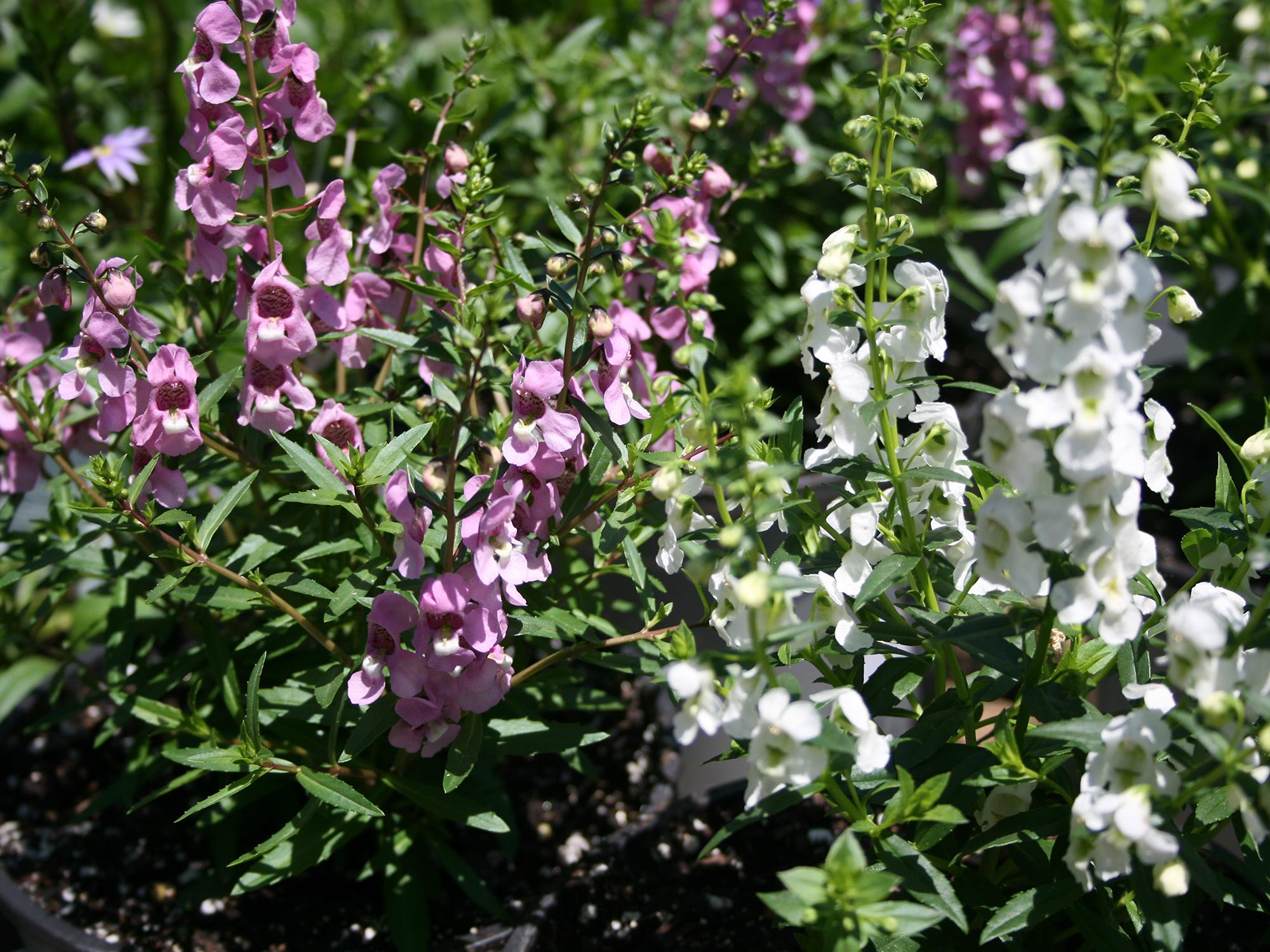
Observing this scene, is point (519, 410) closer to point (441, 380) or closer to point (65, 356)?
point (441, 380)

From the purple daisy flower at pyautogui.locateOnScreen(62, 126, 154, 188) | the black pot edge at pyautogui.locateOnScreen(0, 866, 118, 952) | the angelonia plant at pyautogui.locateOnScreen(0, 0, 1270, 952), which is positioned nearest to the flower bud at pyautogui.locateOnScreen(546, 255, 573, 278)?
the angelonia plant at pyautogui.locateOnScreen(0, 0, 1270, 952)

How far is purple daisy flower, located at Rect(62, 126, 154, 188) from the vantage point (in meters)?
2.05

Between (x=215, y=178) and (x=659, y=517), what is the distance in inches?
25.9

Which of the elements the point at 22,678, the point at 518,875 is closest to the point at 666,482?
the point at 518,875

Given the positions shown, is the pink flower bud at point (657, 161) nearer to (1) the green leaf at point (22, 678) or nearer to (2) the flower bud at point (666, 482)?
(2) the flower bud at point (666, 482)

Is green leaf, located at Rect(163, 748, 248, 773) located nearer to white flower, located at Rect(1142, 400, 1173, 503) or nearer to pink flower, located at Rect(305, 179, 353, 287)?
pink flower, located at Rect(305, 179, 353, 287)

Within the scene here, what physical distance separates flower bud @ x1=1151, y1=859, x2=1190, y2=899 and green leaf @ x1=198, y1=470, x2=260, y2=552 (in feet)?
3.11

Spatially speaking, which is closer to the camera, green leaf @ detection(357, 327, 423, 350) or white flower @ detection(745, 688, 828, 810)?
white flower @ detection(745, 688, 828, 810)

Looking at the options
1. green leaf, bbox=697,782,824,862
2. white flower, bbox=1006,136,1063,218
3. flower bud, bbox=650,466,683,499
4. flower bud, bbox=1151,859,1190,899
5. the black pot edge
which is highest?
white flower, bbox=1006,136,1063,218

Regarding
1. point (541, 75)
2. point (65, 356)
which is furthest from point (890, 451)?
point (541, 75)

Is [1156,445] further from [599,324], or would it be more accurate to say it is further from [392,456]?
[392,456]

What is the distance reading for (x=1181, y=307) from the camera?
114 cm

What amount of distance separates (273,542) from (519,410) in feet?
1.47

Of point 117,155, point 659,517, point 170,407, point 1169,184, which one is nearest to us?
point 1169,184
